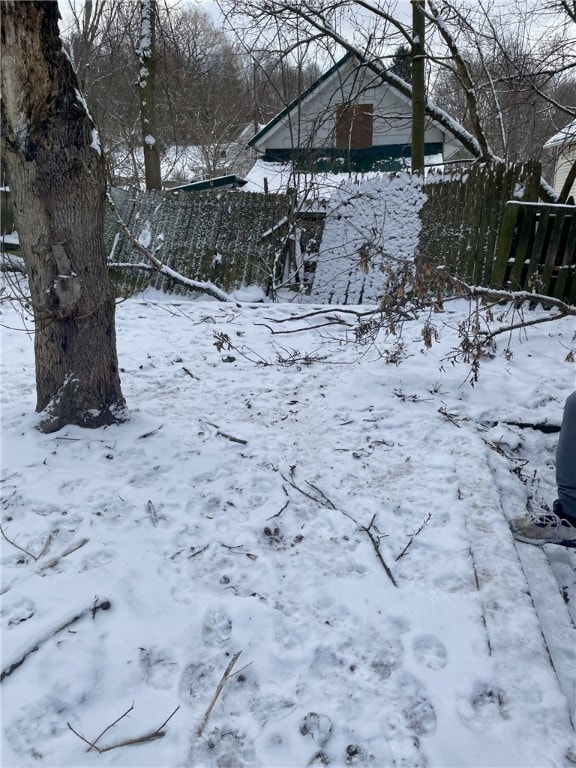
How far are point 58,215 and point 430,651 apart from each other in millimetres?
2778

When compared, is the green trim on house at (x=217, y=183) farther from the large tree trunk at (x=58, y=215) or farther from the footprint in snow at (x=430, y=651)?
the footprint in snow at (x=430, y=651)

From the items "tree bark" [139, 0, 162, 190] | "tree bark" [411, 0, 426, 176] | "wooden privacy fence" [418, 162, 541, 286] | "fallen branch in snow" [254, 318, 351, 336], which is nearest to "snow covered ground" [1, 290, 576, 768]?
"fallen branch in snow" [254, 318, 351, 336]

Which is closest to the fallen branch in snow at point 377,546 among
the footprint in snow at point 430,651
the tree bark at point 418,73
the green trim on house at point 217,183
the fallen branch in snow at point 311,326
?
the footprint in snow at point 430,651

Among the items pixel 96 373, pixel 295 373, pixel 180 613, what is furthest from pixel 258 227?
pixel 180 613

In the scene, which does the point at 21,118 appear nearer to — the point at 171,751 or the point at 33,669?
the point at 33,669

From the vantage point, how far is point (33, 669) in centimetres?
162

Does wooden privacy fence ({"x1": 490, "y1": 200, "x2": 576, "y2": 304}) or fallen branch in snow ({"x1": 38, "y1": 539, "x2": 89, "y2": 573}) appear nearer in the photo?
fallen branch in snow ({"x1": 38, "y1": 539, "x2": 89, "y2": 573})

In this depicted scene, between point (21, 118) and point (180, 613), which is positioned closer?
point (180, 613)

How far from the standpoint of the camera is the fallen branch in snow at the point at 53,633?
1613 millimetres

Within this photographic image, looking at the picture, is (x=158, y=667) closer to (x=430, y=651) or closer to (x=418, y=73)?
(x=430, y=651)

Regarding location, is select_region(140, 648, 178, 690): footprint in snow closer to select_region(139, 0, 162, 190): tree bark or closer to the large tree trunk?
the large tree trunk

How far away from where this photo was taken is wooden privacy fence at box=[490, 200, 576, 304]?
18.2ft

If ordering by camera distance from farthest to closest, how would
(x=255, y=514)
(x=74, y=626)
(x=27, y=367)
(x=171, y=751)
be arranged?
(x=27, y=367) < (x=255, y=514) < (x=74, y=626) < (x=171, y=751)

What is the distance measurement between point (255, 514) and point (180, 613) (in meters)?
0.68
